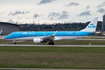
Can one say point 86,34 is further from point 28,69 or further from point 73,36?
point 28,69

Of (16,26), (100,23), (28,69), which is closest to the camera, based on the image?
(28,69)

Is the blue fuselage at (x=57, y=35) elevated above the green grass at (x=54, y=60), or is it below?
above

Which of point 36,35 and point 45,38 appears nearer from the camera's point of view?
point 45,38

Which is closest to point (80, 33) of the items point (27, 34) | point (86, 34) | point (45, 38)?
point (86, 34)

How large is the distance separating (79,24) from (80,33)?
120 m

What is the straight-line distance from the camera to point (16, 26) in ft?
331

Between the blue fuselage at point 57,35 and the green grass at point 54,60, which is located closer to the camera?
the green grass at point 54,60

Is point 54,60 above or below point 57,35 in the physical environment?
below

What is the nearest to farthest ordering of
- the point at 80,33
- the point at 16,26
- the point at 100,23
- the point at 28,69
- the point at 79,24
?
1. the point at 28,69
2. the point at 80,33
3. the point at 16,26
4. the point at 100,23
5. the point at 79,24

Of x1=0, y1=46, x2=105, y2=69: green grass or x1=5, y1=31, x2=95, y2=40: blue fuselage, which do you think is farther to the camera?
x1=5, y1=31, x2=95, y2=40: blue fuselage

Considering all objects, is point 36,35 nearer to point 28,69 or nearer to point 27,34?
point 27,34

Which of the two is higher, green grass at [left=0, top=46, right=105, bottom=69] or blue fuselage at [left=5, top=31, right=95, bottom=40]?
blue fuselage at [left=5, top=31, right=95, bottom=40]

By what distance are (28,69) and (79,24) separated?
148 metres

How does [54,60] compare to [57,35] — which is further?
[57,35]
